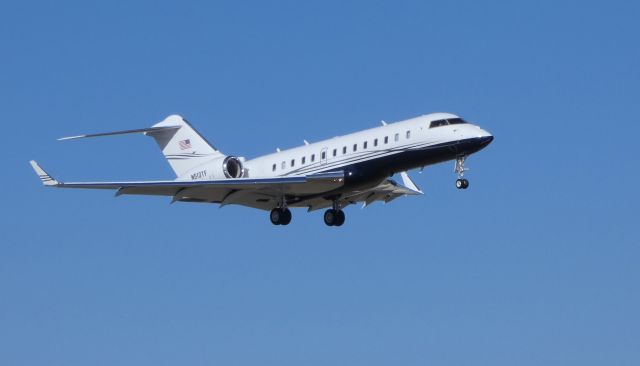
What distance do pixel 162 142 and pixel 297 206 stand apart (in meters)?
6.03

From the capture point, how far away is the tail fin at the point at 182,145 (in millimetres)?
43531

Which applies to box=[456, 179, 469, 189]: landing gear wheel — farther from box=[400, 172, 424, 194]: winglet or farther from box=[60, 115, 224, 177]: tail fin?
box=[60, 115, 224, 177]: tail fin

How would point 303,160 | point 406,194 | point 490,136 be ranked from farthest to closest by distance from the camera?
1. point 406,194
2. point 303,160
3. point 490,136

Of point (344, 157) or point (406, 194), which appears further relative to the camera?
point (406, 194)

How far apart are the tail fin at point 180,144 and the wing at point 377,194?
3.88 m

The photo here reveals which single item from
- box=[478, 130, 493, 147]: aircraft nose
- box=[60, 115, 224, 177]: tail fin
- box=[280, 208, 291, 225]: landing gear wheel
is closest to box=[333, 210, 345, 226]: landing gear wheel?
box=[280, 208, 291, 225]: landing gear wheel

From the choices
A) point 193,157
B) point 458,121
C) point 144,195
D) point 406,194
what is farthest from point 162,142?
point 458,121

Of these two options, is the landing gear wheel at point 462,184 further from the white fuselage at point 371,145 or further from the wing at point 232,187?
the wing at point 232,187

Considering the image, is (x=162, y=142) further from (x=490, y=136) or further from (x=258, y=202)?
(x=490, y=136)

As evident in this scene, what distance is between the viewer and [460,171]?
3669 cm

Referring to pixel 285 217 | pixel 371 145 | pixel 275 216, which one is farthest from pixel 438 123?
pixel 275 216

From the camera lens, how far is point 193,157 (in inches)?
1720

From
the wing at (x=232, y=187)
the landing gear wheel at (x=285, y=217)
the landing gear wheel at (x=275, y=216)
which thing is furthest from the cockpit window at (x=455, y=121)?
the landing gear wheel at (x=275, y=216)

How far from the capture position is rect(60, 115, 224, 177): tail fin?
4350cm
